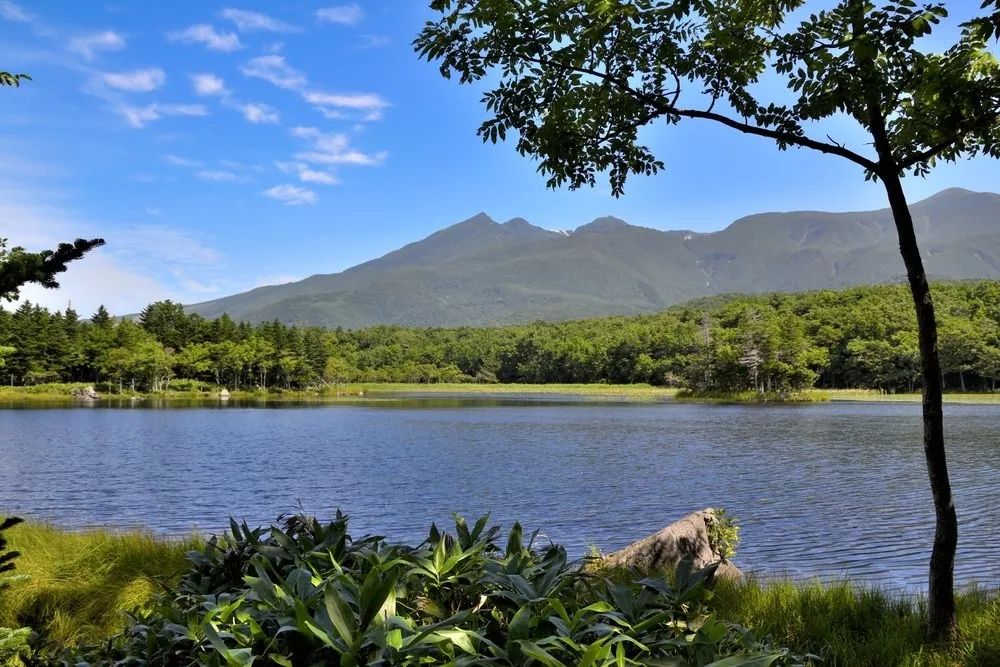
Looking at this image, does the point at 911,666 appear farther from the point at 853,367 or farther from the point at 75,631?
the point at 853,367

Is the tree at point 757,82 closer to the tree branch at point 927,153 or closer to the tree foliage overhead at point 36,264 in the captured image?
the tree branch at point 927,153

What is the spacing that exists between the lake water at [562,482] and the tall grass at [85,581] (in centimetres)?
691

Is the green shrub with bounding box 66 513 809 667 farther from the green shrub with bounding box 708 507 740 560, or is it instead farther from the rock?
the rock

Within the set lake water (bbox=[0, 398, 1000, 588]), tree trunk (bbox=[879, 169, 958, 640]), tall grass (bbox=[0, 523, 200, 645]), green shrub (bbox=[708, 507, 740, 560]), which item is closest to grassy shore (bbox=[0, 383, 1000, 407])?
lake water (bbox=[0, 398, 1000, 588])

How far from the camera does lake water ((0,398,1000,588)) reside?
15125mm

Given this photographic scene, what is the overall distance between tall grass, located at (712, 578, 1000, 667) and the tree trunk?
0.20 meters

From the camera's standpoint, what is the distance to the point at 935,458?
4.74 meters

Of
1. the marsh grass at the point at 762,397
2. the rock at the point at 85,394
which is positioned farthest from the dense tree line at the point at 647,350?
the rock at the point at 85,394

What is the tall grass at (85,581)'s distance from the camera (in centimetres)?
587

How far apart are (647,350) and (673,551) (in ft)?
459

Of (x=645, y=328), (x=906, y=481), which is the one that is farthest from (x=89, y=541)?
(x=645, y=328)

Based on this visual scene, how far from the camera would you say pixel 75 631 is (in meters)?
5.95

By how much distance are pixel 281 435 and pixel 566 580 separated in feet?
142

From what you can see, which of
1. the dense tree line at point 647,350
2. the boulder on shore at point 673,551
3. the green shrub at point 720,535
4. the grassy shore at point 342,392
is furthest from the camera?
the grassy shore at point 342,392
